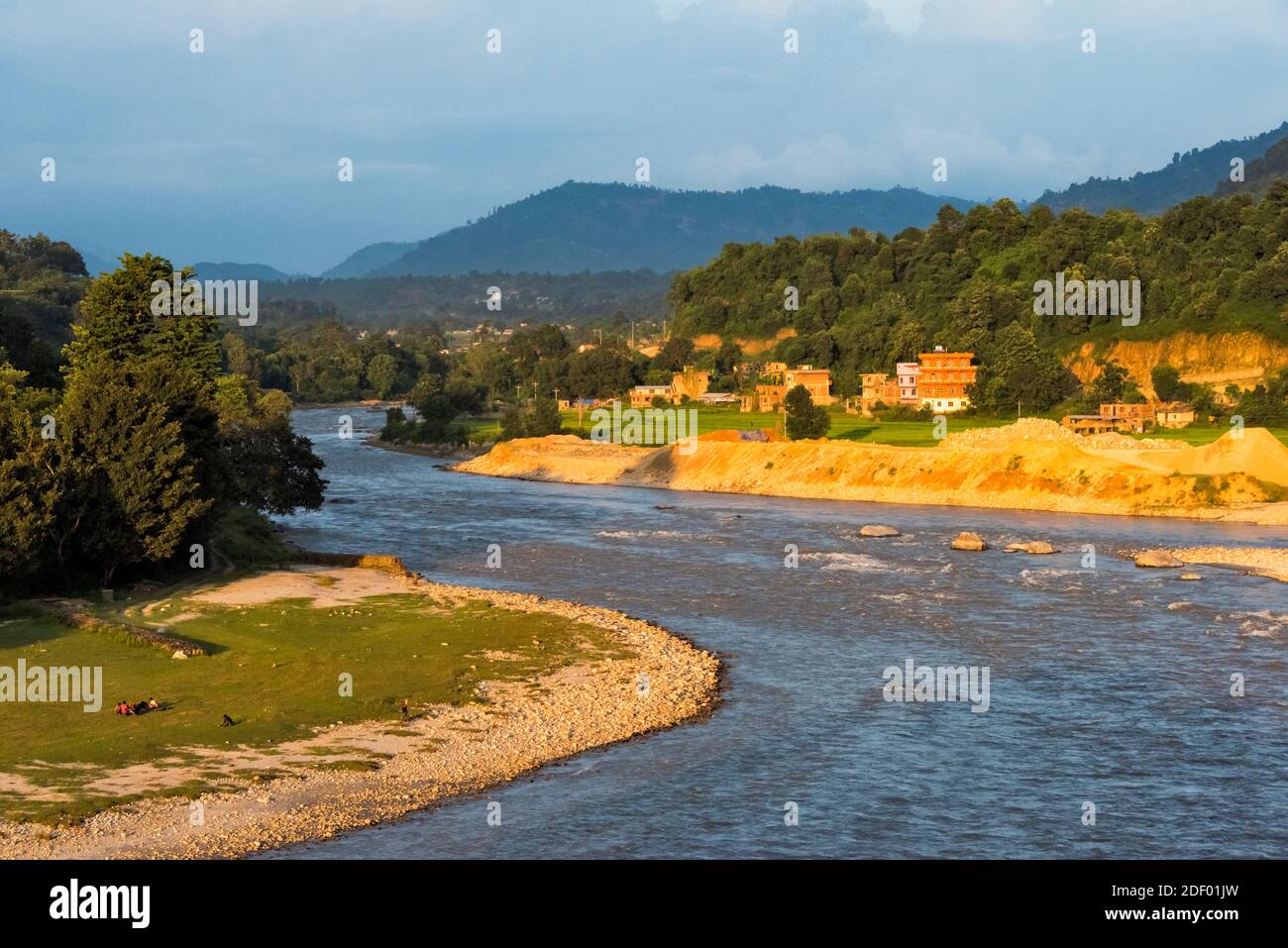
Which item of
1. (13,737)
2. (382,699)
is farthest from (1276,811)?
(13,737)

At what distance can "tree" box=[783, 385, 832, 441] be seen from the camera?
144750mm

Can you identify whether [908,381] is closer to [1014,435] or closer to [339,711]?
[1014,435]

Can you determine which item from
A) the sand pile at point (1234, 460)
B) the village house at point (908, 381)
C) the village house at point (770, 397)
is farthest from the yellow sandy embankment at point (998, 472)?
the village house at point (908, 381)

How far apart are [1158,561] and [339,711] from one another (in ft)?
164

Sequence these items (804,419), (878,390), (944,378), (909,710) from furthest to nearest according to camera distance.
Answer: (878,390) → (944,378) → (804,419) → (909,710)

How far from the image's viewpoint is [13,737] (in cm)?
3691

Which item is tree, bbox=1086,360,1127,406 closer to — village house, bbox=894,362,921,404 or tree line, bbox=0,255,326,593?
village house, bbox=894,362,921,404

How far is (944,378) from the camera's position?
176 m

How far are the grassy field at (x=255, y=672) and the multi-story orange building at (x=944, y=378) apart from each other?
403 feet

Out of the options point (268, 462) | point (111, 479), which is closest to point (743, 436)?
point (268, 462)

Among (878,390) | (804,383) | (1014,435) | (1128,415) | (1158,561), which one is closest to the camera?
(1158,561)

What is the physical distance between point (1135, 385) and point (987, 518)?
81.2 meters

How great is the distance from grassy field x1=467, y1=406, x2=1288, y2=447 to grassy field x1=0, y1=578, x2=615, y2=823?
286ft

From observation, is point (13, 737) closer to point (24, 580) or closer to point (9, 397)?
point (24, 580)
